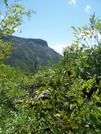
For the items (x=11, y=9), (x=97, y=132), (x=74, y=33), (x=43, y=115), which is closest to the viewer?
(x=97, y=132)

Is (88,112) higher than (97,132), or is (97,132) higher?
(88,112)

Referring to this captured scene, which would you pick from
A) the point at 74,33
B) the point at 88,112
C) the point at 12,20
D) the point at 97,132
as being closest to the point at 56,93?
the point at 88,112

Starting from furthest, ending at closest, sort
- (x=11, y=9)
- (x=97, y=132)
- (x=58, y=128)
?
1. (x=11, y=9)
2. (x=58, y=128)
3. (x=97, y=132)

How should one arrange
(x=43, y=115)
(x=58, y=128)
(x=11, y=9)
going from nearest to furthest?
(x=58, y=128), (x=43, y=115), (x=11, y=9)

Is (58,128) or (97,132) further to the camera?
(58,128)

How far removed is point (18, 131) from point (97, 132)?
91cm

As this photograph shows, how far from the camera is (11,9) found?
7305 mm

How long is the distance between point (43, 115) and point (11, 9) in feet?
17.4

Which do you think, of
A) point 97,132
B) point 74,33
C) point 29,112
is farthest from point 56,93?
point 74,33

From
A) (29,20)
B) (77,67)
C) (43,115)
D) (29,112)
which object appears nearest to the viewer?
(29,112)

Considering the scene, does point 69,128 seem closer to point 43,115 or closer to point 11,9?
point 43,115

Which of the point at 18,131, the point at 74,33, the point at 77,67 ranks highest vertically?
the point at 74,33

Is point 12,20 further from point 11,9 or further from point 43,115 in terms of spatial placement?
point 43,115

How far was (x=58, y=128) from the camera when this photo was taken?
2.35 m
